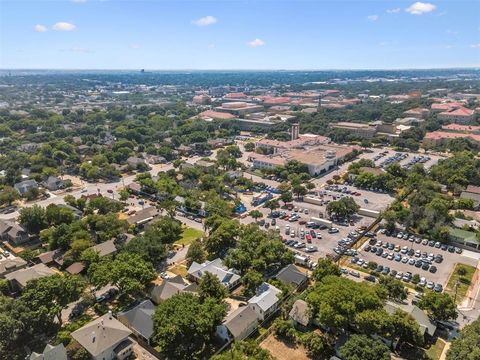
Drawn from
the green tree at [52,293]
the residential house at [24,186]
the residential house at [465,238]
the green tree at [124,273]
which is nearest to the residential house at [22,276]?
the green tree at [52,293]

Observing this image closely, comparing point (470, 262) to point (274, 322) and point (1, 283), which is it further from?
point (1, 283)

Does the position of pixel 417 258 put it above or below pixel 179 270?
above

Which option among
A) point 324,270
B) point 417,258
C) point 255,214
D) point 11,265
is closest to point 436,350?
point 324,270

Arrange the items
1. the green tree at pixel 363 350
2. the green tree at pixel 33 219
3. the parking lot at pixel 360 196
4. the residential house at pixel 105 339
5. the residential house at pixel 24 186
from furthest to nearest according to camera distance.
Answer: the residential house at pixel 24 186
the parking lot at pixel 360 196
the green tree at pixel 33 219
the residential house at pixel 105 339
the green tree at pixel 363 350

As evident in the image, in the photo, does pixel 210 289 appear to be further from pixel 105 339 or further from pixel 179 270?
pixel 105 339

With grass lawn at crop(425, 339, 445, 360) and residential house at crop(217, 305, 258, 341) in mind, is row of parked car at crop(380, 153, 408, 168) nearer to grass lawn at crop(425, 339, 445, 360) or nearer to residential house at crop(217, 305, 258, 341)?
grass lawn at crop(425, 339, 445, 360)

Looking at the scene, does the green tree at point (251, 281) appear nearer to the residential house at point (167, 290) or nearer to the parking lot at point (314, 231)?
the residential house at point (167, 290)
